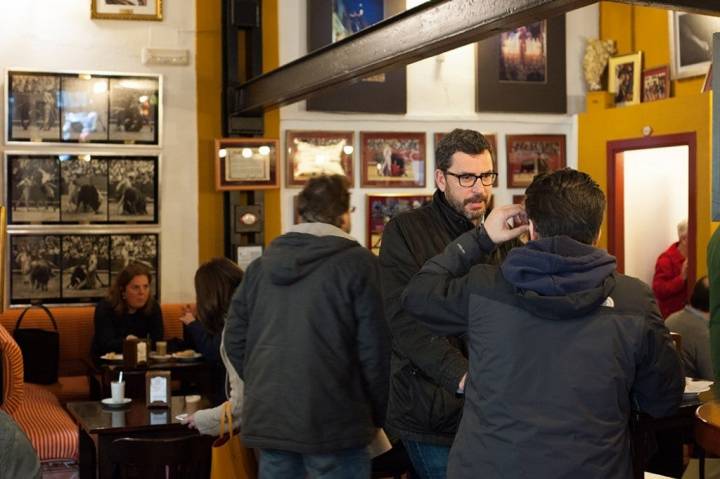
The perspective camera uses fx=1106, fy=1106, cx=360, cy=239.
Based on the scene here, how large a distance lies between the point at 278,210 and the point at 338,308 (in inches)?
220

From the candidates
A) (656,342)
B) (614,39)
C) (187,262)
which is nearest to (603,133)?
(614,39)

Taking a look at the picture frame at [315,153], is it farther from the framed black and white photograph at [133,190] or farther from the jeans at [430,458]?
the jeans at [430,458]

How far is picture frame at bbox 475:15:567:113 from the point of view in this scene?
9.88 metres

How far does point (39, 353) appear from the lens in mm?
8312

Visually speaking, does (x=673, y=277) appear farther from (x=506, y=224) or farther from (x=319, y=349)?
(x=506, y=224)

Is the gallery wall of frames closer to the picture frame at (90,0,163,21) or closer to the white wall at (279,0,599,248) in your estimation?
the picture frame at (90,0,163,21)

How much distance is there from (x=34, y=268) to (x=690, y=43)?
5582 mm

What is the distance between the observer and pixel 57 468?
20.9 feet

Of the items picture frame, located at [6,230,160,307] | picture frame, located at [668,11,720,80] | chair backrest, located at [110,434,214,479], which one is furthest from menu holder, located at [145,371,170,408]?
picture frame, located at [668,11,720,80]

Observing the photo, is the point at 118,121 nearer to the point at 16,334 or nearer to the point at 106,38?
the point at 106,38

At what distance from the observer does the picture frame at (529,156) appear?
9953mm

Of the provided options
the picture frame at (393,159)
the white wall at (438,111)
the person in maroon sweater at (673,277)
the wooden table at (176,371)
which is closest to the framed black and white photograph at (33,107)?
the white wall at (438,111)

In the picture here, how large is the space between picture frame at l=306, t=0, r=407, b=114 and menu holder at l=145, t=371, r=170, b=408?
4.29m

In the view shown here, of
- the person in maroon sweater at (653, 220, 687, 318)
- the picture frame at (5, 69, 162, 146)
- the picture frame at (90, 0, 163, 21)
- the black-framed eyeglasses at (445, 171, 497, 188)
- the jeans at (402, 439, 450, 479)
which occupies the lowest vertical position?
the jeans at (402, 439, 450, 479)
